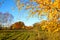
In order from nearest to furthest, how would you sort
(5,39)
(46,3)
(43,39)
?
1. (46,3)
2. (43,39)
3. (5,39)

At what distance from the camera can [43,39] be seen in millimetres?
14852

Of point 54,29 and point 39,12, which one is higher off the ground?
point 39,12

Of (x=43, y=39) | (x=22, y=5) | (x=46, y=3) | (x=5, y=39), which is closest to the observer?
(x=46, y=3)

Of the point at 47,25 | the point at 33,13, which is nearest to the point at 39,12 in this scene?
the point at 33,13

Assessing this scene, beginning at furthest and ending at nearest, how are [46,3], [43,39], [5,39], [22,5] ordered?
1. [5,39]
2. [43,39]
3. [22,5]
4. [46,3]

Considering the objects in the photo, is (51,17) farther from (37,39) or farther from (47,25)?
(37,39)

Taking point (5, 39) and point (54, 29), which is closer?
point (54, 29)

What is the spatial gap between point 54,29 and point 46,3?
2.76 feet

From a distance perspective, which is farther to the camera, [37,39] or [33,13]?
[37,39]

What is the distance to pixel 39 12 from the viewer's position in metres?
3.88

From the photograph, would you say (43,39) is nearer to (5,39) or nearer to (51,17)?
(5,39)

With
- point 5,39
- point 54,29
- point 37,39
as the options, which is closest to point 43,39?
point 37,39

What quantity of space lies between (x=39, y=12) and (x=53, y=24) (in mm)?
517

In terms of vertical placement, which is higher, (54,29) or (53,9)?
(53,9)
